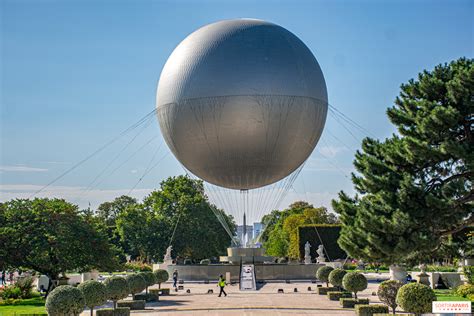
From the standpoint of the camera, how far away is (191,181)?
77.4m

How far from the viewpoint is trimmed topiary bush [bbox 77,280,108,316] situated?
72.4 feet

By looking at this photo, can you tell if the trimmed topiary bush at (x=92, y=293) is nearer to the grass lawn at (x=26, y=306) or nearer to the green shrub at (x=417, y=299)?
the grass lawn at (x=26, y=306)

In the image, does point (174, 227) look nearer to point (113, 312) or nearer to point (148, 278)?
point (148, 278)

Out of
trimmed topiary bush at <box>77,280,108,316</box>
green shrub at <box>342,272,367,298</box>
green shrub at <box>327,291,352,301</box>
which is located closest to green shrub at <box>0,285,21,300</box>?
trimmed topiary bush at <box>77,280,108,316</box>

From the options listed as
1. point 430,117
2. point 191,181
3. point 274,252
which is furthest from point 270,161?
point 274,252

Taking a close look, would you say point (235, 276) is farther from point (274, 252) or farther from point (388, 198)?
point (274, 252)

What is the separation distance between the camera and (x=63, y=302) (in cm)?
1819

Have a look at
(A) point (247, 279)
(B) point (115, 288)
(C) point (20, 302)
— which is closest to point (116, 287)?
(B) point (115, 288)

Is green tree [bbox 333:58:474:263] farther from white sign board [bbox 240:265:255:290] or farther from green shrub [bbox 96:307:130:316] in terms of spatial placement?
white sign board [bbox 240:265:255:290]

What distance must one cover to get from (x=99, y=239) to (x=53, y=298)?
15.5m

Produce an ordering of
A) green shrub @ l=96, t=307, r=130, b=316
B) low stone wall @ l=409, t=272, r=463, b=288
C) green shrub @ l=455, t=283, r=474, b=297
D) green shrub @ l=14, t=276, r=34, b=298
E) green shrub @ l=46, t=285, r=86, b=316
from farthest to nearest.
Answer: low stone wall @ l=409, t=272, r=463, b=288 < green shrub @ l=14, t=276, r=34, b=298 < green shrub @ l=455, t=283, r=474, b=297 < green shrub @ l=96, t=307, r=130, b=316 < green shrub @ l=46, t=285, r=86, b=316

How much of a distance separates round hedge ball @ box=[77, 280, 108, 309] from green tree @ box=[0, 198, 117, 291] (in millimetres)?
10095

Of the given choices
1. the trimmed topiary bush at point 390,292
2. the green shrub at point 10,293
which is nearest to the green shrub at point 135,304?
the green shrub at point 10,293

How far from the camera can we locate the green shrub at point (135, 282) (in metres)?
29.9
